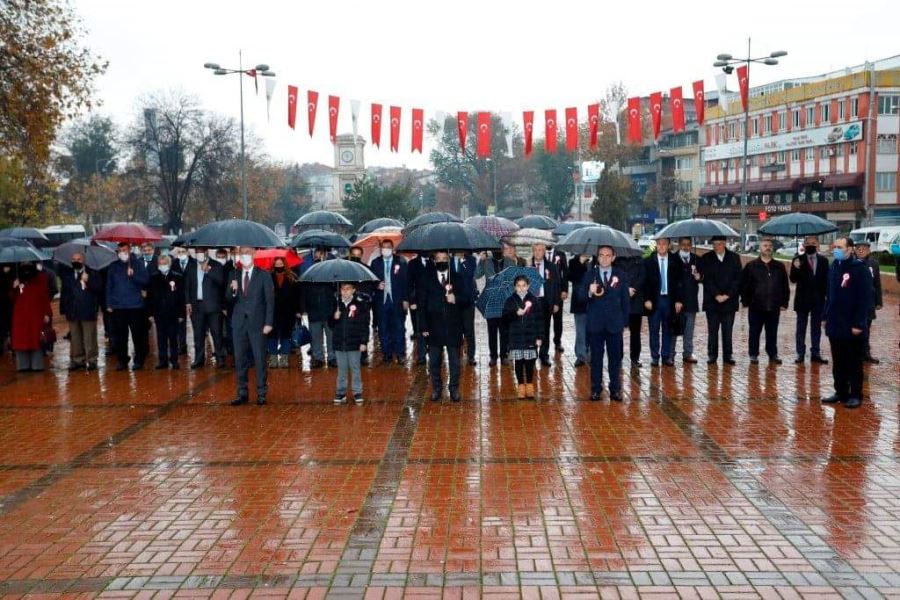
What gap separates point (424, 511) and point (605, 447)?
2374 mm

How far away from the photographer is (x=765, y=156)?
63.8m

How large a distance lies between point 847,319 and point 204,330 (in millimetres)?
8830

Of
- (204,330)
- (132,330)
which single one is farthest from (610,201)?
(132,330)

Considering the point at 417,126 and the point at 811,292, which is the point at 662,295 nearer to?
the point at 811,292

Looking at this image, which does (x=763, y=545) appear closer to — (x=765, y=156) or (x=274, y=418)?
(x=274, y=418)

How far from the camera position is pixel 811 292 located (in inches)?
510

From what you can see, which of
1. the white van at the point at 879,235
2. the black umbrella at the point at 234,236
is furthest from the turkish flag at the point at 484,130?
the white van at the point at 879,235

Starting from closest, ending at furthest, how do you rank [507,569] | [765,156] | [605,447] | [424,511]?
[507,569]
[424,511]
[605,447]
[765,156]

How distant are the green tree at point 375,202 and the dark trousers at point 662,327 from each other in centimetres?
2225

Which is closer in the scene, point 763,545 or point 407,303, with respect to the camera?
point 763,545

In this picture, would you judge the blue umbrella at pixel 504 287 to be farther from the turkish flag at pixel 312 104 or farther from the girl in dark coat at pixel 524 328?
the turkish flag at pixel 312 104

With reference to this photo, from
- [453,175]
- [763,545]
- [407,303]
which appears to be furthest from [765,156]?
[763,545]

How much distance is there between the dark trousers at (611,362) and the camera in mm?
10336

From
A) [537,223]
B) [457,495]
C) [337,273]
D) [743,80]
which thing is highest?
[743,80]
